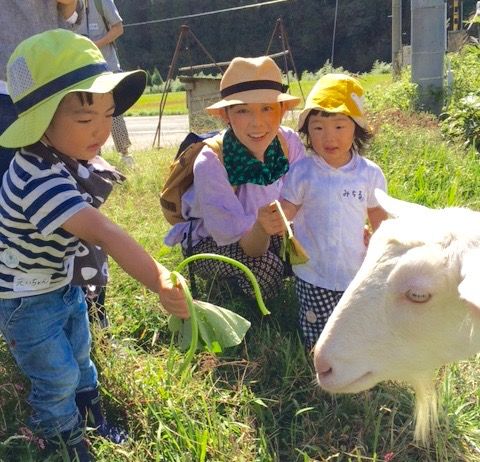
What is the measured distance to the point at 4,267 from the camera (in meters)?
2.12

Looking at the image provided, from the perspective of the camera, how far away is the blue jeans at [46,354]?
2.11 meters

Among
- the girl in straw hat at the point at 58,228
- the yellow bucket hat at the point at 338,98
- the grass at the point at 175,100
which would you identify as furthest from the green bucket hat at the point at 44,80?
the grass at the point at 175,100

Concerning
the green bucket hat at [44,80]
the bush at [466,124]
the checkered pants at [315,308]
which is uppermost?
the green bucket hat at [44,80]

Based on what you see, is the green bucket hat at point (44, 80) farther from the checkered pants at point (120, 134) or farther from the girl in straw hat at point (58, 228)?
the checkered pants at point (120, 134)

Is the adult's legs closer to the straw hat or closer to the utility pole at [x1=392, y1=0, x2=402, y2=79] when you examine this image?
the straw hat

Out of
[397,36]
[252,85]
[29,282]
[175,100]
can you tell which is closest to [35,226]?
[29,282]

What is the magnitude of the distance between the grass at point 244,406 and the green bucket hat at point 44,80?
991 mm

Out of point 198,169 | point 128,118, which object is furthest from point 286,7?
point 198,169

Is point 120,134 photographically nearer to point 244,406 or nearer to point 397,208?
point 244,406

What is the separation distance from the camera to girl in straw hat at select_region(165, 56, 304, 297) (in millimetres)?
2887

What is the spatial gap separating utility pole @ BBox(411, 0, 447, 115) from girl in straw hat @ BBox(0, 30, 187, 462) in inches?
236

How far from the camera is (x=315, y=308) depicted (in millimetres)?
2771

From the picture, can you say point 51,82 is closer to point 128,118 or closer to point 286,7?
point 128,118

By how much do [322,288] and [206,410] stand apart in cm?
83
